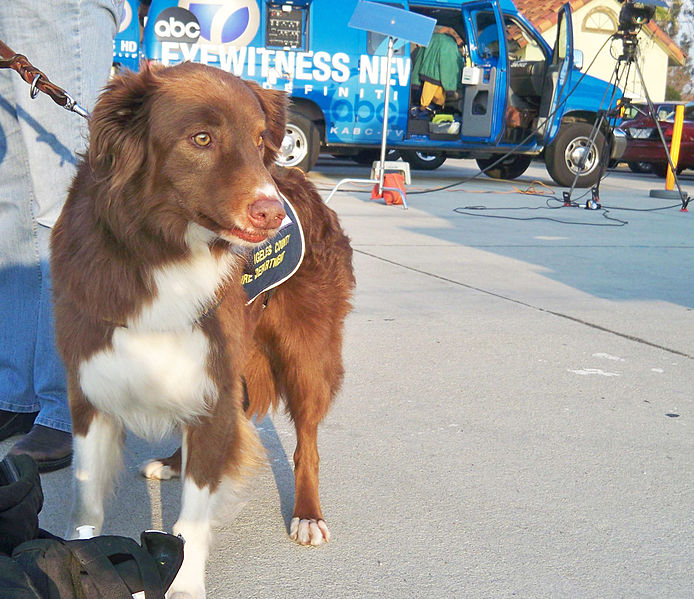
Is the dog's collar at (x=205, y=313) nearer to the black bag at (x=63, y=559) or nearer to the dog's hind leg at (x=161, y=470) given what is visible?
the black bag at (x=63, y=559)

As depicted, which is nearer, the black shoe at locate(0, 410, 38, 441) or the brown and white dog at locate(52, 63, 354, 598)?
the brown and white dog at locate(52, 63, 354, 598)

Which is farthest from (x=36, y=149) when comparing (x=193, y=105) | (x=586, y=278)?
(x=586, y=278)

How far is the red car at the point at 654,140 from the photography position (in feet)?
59.5

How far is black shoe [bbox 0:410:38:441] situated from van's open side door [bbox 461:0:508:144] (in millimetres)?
11508

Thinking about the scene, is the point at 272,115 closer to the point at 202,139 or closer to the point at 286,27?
the point at 202,139

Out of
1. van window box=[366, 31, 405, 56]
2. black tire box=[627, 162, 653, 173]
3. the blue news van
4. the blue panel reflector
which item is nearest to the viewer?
the blue panel reflector

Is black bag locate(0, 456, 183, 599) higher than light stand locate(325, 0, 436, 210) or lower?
lower

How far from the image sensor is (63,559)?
169 centimetres

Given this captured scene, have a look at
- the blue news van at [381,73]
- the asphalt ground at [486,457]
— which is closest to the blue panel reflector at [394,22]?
the blue news van at [381,73]

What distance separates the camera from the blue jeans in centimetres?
284

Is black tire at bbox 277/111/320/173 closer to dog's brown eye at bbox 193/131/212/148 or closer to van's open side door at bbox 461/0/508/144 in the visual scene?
van's open side door at bbox 461/0/508/144

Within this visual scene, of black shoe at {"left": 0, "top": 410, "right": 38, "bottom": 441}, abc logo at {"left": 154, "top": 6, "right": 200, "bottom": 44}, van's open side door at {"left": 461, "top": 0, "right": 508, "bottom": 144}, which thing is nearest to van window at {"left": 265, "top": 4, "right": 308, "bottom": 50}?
abc logo at {"left": 154, "top": 6, "right": 200, "bottom": 44}

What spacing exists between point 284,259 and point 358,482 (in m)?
0.89

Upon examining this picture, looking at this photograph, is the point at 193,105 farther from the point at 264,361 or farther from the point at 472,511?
the point at 472,511
